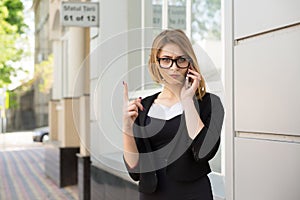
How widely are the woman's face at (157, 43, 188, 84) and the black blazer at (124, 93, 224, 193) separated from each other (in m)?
0.11

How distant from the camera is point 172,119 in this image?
1.77 metres

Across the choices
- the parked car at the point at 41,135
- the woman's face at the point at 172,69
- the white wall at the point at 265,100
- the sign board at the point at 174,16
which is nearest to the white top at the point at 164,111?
the woman's face at the point at 172,69

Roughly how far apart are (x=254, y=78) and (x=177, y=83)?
89 centimetres

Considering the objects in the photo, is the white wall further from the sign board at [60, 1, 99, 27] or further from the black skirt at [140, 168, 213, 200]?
the sign board at [60, 1, 99, 27]

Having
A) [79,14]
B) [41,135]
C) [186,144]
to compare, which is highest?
[79,14]

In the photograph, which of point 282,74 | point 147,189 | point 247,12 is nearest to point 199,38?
point 247,12

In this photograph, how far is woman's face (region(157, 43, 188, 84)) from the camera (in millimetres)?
1713

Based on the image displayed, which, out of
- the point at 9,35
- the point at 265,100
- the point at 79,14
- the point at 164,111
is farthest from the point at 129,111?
the point at 9,35

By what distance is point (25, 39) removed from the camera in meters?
19.9

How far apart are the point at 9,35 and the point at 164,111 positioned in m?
17.7

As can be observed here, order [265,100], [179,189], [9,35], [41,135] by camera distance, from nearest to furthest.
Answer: [179,189] < [265,100] < [9,35] < [41,135]

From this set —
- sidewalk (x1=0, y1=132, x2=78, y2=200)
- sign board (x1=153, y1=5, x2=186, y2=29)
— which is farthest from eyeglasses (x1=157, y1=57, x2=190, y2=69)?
sidewalk (x1=0, y1=132, x2=78, y2=200)

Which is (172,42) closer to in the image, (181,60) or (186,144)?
(181,60)

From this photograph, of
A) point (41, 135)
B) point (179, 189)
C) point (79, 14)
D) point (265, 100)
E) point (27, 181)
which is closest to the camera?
point (179, 189)
